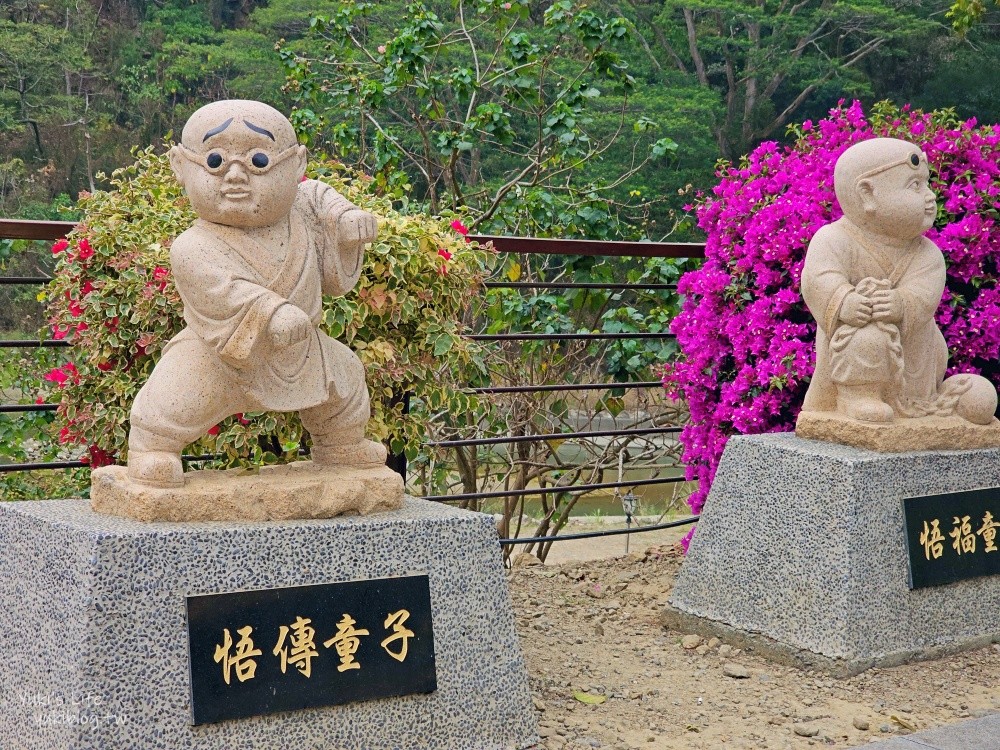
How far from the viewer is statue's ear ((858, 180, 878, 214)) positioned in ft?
12.9

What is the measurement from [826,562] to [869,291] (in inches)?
35.9

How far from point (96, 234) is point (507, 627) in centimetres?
187

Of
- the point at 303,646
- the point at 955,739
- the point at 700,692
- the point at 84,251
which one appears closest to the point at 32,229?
the point at 84,251

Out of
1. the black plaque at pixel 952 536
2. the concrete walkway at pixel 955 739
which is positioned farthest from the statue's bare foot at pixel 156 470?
the black plaque at pixel 952 536

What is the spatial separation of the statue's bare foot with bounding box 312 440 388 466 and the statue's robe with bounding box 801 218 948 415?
1.70m

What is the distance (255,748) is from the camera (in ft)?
9.02

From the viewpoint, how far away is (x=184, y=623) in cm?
272

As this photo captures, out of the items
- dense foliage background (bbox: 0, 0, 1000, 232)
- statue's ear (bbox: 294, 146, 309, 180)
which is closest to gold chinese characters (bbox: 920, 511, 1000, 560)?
statue's ear (bbox: 294, 146, 309, 180)

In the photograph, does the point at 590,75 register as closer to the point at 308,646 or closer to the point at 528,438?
the point at 528,438

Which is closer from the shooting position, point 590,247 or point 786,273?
point 786,273

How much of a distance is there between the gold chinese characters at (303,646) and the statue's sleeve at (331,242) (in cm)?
87

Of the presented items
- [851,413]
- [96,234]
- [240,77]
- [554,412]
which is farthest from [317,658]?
[240,77]

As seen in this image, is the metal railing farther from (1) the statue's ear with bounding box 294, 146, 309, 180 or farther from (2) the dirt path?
(1) the statue's ear with bounding box 294, 146, 309, 180

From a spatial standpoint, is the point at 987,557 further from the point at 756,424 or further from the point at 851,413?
the point at 756,424
